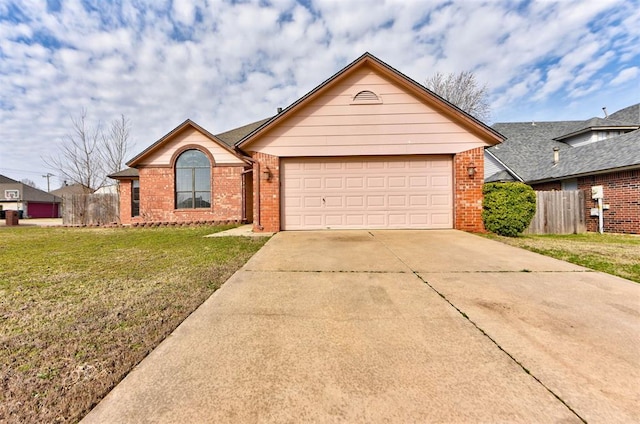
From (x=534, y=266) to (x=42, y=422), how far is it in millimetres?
5714

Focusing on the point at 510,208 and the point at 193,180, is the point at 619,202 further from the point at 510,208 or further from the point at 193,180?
the point at 193,180

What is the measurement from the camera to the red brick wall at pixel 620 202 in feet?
30.5

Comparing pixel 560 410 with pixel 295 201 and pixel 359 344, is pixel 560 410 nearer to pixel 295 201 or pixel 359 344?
pixel 359 344

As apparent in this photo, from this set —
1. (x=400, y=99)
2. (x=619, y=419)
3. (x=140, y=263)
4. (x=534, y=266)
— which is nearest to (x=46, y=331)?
(x=140, y=263)

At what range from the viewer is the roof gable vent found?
27.3ft

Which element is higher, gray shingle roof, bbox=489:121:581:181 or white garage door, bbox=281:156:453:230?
gray shingle roof, bbox=489:121:581:181

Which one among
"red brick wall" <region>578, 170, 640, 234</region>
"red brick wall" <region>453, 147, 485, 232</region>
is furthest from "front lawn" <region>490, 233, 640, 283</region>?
"red brick wall" <region>578, 170, 640, 234</region>

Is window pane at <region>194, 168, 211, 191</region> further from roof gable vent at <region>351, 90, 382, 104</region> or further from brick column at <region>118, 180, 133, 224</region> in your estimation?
roof gable vent at <region>351, 90, 382, 104</region>

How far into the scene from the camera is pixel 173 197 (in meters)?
12.9

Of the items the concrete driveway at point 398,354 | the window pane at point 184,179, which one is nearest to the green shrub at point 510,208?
the concrete driveway at point 398,354

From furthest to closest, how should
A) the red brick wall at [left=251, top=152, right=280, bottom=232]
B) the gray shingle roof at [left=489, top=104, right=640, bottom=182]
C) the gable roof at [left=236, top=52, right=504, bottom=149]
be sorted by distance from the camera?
the gray shingle roof at [left=489, top=104, right=640, bottom=182] → the red brick wall at [left=251, top=152, right=280, bottom=232] → the gable roof at [left=236, top=52, right=504, bottom=149]

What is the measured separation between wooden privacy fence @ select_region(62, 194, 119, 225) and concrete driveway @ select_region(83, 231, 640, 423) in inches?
605

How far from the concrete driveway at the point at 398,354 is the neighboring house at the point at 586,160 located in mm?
9070

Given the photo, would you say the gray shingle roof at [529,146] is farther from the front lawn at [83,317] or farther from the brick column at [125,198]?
the brick column at [125,198]
